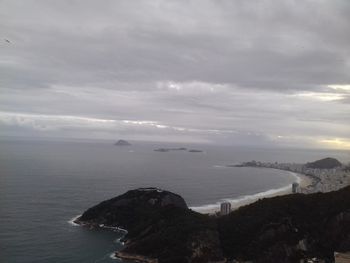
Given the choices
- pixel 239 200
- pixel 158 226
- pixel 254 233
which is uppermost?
pixel 254 233

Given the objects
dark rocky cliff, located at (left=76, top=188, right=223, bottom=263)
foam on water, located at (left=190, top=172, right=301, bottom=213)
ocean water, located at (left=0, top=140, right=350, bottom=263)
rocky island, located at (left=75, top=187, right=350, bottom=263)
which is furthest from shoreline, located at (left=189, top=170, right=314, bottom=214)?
rocky island, located at (left=75, top=187, right=350, bottom=263)

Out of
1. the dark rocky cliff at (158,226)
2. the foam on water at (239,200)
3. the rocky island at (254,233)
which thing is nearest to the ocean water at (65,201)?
the foam on water at (239,200)

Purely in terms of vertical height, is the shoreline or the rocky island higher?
the rocky island

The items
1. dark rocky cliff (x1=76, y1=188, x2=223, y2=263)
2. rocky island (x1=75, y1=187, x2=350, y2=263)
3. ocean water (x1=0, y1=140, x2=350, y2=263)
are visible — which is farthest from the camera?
ocean water (x1=0, y1=140, x2=350, y2=263)

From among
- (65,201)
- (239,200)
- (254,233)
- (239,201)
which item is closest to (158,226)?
(254,233)

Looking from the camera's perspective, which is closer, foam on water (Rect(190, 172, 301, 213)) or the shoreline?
the shoreline

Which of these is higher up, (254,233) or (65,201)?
(254,233)

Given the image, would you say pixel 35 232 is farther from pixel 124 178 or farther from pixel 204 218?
pixel 124 178

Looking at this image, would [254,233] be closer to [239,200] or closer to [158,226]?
[158,226]

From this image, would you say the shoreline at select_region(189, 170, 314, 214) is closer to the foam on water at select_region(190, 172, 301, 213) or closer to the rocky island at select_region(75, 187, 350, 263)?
the foam on water at select_region(190, 172, 301, 213)
